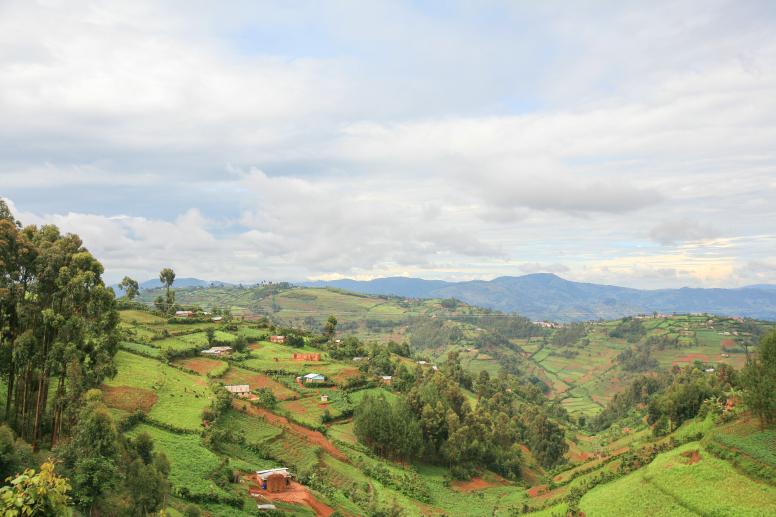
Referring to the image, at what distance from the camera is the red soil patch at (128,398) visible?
43.6 m

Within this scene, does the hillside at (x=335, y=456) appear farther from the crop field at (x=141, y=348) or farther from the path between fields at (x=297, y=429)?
the crop field at (x=141, y=348)

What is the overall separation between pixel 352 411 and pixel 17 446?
53.9 meters

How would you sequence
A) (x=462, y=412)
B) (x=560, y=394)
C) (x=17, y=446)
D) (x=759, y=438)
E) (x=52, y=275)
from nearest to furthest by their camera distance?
1. (x=17, y=446)
2. (x=52, y=275)
3. (x=759, y=438)
4. (x=462, y=412)
5. (x=560, y=394)

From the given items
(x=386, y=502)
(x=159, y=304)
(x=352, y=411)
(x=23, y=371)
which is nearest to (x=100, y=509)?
(x=23, y=371)

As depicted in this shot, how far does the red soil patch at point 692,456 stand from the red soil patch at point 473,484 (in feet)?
99.9

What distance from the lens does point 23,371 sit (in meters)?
31.7

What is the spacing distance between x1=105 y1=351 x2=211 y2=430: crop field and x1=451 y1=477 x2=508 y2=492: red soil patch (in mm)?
35520

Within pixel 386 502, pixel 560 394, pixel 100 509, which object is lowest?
pixel 560 394

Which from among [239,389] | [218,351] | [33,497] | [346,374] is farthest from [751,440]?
[218,351]

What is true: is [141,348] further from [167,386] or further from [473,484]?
[473,484]

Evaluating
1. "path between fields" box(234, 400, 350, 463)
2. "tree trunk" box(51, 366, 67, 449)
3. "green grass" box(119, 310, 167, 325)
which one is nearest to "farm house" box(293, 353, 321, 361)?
"green grass" box(119, 310, 167, 325)

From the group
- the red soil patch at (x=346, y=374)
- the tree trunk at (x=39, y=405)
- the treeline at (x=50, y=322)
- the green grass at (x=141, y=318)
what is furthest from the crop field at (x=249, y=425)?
the green grass at (x=141, y=318)

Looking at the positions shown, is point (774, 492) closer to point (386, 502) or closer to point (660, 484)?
point (660, 484)

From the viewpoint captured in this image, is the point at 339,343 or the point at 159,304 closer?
the point at 159,304
